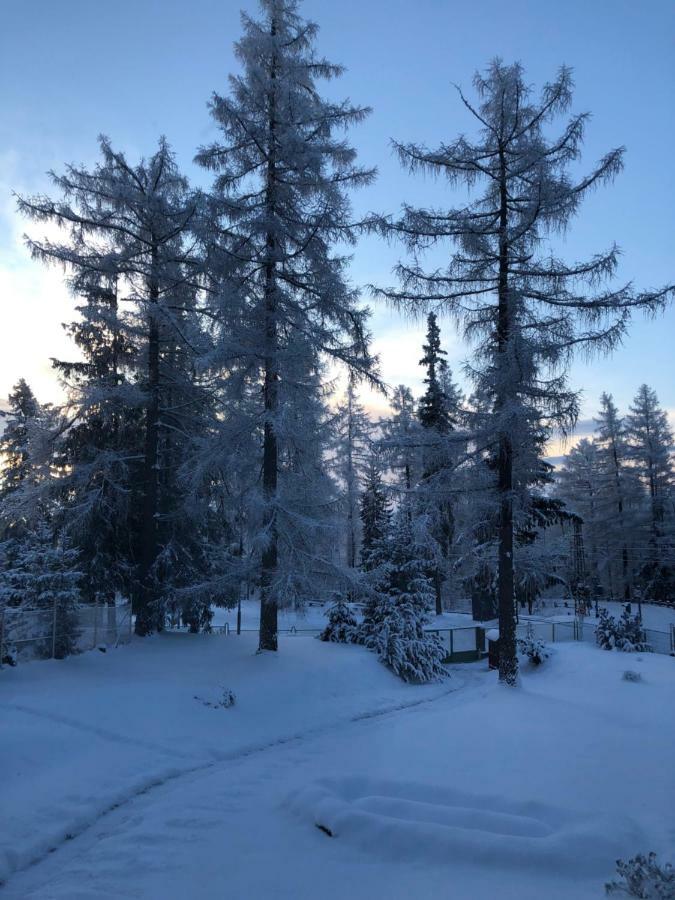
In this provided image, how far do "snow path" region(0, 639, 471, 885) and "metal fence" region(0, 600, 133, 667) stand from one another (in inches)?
97.9

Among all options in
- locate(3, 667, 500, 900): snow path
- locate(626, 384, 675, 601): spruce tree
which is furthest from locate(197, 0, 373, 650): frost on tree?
locate(626, 384, 675, 601): spruce tree

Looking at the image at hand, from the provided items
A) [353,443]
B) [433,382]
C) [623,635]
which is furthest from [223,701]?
[353,443]

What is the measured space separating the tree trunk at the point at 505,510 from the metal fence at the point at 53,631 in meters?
9.17

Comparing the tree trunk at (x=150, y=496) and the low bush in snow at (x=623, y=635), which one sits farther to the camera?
the low bush in snow at (x=623, y=635)

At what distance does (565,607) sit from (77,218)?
34.7m

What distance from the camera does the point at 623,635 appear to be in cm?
1939

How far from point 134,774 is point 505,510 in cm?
907

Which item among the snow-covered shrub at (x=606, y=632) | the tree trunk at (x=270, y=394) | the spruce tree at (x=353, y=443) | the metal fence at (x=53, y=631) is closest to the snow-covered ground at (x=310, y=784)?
the metal fence at (x=53, y=631)

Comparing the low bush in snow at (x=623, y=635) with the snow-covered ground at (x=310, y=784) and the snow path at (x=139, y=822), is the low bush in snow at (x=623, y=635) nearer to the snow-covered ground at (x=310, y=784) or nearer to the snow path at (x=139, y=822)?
the snow-covered ground at (x=310, y=784)

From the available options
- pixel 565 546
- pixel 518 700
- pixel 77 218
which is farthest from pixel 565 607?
pixel 77 218

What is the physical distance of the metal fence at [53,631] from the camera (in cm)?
1188

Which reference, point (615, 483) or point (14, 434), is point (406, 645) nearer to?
point (14, 434)

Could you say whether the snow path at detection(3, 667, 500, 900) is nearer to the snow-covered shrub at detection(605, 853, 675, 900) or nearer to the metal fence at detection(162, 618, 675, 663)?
the snow-covered shrub at detection(605, 853, 675, 900)

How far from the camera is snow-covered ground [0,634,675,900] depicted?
5070mm
